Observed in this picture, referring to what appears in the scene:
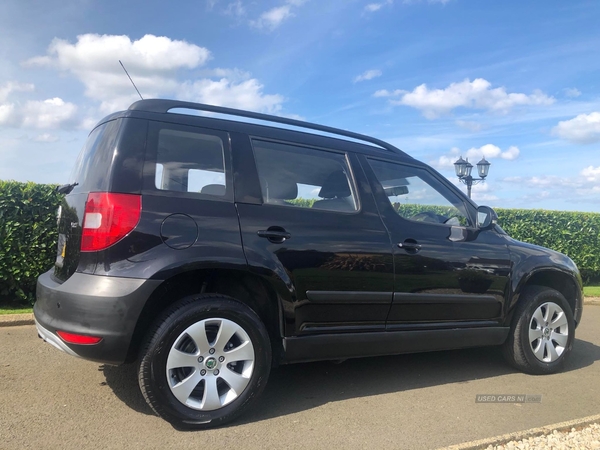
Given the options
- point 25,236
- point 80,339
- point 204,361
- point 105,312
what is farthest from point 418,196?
point 25,236

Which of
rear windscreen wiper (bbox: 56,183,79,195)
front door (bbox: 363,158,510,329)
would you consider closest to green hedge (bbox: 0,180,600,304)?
rear windscreen wiper (bbox: 56,183,79,195)

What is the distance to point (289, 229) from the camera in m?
3.29

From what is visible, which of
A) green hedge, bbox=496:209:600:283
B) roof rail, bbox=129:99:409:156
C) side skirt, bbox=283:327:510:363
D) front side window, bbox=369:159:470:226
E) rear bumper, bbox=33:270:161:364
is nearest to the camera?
rear bumper, bbox=33:270:161:364

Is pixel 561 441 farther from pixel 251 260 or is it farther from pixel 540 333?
pixel 251 260

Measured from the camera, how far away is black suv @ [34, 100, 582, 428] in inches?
112

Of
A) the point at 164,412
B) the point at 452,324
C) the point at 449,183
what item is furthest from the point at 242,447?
the point at 449,183

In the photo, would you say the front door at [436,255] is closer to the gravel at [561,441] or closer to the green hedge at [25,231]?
the gravel at [561,441]

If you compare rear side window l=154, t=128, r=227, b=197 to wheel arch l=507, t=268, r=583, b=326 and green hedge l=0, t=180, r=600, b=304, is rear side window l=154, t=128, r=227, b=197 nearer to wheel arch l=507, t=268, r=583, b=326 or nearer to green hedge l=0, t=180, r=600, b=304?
wheel arch l=507, t=268, r=583, b=326

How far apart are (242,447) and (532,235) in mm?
10352

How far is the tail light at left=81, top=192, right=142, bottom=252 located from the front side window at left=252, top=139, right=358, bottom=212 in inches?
34.2

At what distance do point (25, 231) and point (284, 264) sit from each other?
4.23 meters

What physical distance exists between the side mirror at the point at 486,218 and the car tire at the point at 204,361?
2224 millimetres

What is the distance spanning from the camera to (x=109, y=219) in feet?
9.25

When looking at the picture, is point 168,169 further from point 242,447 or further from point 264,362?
point 242,447
